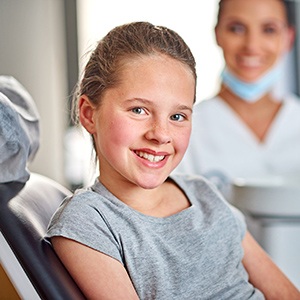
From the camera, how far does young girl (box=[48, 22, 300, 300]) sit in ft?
3.66

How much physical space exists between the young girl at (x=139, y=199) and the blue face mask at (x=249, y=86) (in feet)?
5.32

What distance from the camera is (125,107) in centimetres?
117

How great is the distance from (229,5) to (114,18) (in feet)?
4.16

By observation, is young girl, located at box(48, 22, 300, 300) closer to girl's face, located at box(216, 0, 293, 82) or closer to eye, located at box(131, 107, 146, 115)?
eye, located at box(131, 107, 146, 115)

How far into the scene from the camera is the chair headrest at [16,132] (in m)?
1.23

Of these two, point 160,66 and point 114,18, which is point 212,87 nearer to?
point 114,18

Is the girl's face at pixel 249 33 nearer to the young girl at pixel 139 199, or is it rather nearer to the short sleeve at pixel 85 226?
the young girl at pixel 139 199

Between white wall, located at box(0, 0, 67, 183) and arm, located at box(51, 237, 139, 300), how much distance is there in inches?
95.1

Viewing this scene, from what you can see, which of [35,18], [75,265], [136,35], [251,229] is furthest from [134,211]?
[35,18]

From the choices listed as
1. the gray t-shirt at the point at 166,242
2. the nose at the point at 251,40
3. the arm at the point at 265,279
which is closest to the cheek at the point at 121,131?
the gray t-shirt at the point at 166,242

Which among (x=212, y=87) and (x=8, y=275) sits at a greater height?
(x=8, y=275)

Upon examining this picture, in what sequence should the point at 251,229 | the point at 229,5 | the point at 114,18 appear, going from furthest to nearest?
the point at 114,18 → the point at 229,5 → the point at 251,229

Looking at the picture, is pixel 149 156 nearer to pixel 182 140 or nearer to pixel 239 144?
pixel 182 140

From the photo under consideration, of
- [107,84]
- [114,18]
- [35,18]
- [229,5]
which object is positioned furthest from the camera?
[114,18]
